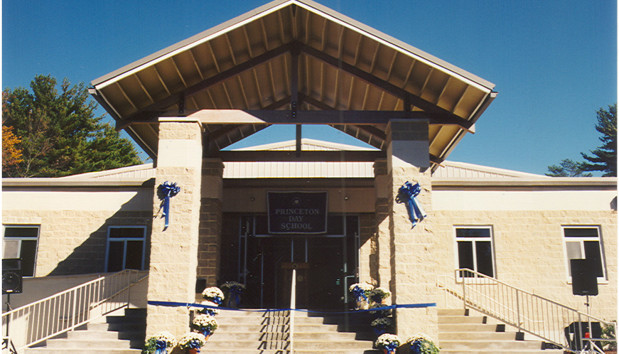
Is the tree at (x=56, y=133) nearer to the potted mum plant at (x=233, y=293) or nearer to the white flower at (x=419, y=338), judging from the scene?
the potted mum plant at (x=233, y=293)

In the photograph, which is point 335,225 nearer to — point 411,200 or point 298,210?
point 298,210

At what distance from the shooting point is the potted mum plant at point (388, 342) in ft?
28.2

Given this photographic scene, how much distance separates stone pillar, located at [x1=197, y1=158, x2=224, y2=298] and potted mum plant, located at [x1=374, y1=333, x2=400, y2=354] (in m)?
Answer: 4.69

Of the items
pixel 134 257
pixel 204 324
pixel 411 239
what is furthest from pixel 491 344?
pixel 134 257

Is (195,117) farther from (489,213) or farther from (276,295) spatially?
(489,213)

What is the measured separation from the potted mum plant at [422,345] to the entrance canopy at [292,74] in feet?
13.1

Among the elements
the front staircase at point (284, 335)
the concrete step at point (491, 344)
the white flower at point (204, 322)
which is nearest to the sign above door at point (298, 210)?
the front staircase at point (284, 335)

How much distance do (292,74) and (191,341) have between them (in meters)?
5.31

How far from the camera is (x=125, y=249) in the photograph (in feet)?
46.1

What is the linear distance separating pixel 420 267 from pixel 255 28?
536cm

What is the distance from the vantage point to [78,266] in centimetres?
1384

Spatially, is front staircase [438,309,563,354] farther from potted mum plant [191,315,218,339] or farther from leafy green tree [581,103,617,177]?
leafy green tree [581,103,617,177]

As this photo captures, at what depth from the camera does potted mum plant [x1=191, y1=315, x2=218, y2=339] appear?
9078mm

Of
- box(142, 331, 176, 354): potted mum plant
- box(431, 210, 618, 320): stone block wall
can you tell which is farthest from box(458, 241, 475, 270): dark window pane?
box(142, 331, 176, 354): potted mum plant
